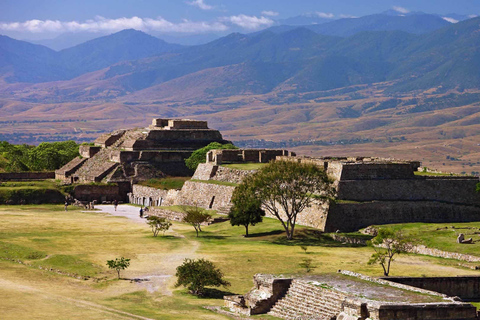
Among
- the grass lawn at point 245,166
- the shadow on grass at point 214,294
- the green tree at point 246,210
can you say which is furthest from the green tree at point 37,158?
the shadow on grass at point 214,294

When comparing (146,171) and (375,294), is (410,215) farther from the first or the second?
(146,171)

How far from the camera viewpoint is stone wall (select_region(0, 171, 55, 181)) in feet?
310

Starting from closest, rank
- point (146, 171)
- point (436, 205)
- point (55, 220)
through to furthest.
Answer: point (436, 205), point (55, 220), point (146, 171)

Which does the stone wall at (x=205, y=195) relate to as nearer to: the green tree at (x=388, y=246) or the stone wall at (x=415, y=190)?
the stone wall at (x=415, y=190)

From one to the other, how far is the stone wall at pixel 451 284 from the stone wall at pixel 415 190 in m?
22.3

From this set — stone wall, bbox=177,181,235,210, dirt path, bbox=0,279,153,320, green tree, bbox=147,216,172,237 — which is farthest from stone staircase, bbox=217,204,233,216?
dirt path, bbox=0,279,153,320

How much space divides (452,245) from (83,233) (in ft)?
80.6

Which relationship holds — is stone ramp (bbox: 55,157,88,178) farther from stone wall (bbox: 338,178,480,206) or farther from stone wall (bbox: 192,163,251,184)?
stone wall (bbox: 338,178,480,206)

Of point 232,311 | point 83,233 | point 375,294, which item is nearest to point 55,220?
point 83,233

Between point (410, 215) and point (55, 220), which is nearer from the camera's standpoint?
point (410, 215)

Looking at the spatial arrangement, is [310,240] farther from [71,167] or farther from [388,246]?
[71,167]

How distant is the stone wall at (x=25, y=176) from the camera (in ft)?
310

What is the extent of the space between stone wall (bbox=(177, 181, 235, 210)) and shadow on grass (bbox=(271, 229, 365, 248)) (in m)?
12.3

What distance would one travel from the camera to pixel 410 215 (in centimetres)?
6519
